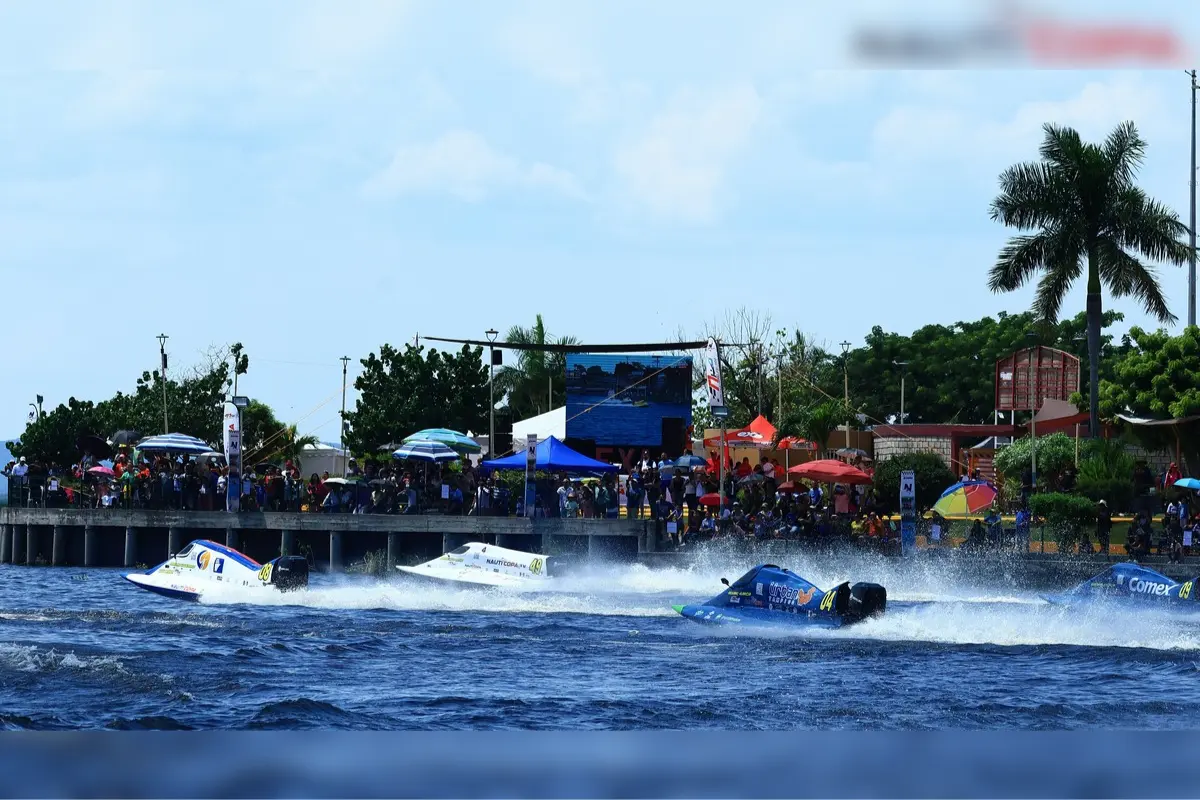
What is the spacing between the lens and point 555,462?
46.2m

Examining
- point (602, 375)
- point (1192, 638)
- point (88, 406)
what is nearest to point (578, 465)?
point (602, 375)

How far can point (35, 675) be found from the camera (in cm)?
2253

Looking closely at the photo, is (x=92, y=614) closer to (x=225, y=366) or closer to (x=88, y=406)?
(x=225, y=366)

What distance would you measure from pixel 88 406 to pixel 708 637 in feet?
252

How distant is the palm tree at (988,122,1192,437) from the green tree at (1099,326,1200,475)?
93.5 inches

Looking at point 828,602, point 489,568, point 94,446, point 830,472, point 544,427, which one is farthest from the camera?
point 94,446

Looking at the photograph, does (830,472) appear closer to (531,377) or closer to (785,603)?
(785,603)

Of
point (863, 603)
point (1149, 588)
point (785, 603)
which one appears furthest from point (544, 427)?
point (863, 603)

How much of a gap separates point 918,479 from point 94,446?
1521 inches

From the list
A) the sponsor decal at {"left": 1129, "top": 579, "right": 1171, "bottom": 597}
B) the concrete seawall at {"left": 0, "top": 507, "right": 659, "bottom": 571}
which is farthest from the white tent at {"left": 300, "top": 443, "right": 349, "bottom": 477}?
the sponsor decal at {"left": 1129, "top": 579, "right": 1171, "bottom": 597}

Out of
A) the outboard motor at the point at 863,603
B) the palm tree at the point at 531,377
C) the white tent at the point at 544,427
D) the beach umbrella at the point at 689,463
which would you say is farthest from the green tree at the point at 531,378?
the outboard motor at the point at 863,603

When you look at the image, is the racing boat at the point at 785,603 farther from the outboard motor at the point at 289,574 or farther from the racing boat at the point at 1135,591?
the outboard motor at the point at 289,574

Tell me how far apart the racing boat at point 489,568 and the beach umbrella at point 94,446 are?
32.5 metres

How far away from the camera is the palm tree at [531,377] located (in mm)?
91625
